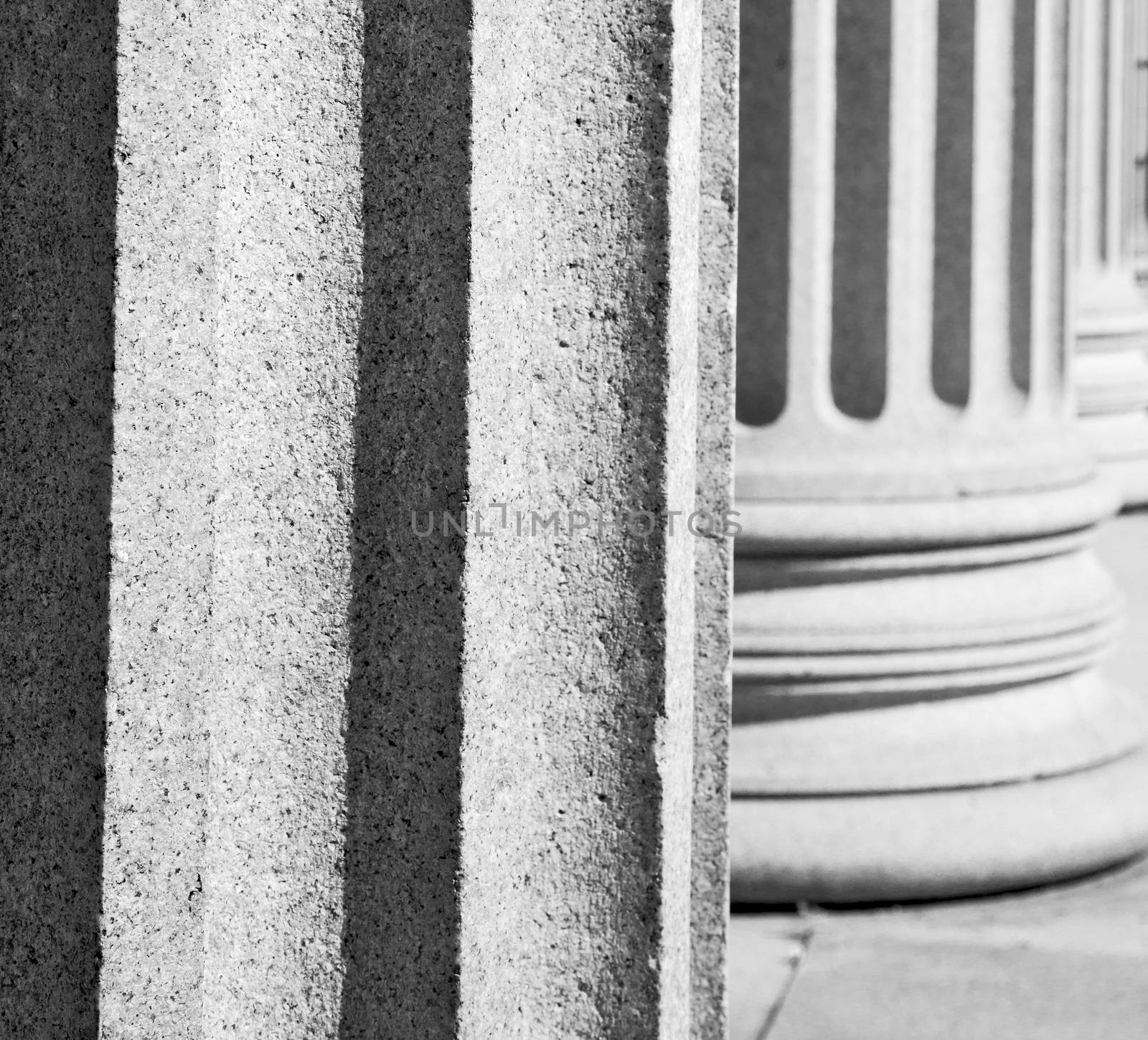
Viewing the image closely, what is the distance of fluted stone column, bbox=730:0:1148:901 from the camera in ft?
22.4

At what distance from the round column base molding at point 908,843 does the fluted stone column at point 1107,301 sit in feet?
20.4

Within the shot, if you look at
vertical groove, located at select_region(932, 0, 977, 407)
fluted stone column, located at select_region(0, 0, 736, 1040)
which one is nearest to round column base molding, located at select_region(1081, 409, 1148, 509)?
vertical groove, located at select_region(932, 0, 977, 407)

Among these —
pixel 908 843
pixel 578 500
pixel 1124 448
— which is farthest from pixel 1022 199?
pixel 1124 448

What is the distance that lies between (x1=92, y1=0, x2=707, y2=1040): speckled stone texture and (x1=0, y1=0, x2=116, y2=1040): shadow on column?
27mm

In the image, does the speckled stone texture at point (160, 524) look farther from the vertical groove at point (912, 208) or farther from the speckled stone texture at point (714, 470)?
the vertical groove at point (912, 208)

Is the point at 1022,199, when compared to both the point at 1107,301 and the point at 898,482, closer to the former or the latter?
the point at 898,482

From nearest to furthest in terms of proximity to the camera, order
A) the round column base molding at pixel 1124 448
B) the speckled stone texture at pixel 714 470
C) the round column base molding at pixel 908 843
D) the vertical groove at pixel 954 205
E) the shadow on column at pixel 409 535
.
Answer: the shadow on column at pixel 409 535, the speckled stone texture at pixel 714 470, the round column base molding at pixel 908 843, the vertical groove at pixel 954 205, the round column base molding at pixel 1124 448

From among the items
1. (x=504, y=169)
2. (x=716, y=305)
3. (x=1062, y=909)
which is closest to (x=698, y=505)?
(x=716, y=305)

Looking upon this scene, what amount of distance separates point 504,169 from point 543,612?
758mm

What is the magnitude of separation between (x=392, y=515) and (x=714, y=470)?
30.0 inches

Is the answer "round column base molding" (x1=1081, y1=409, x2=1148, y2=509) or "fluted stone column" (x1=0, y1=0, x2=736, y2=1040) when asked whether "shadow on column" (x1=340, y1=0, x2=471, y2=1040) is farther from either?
"round column base molding" (x1=1081, y1=409, x2=1148, y2=509)

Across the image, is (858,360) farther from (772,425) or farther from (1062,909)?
(1062,909)

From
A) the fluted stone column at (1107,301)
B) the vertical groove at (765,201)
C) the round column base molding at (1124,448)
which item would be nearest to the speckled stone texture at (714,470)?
the vertical groove at (765,201)

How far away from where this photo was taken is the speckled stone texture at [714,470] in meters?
3.39
